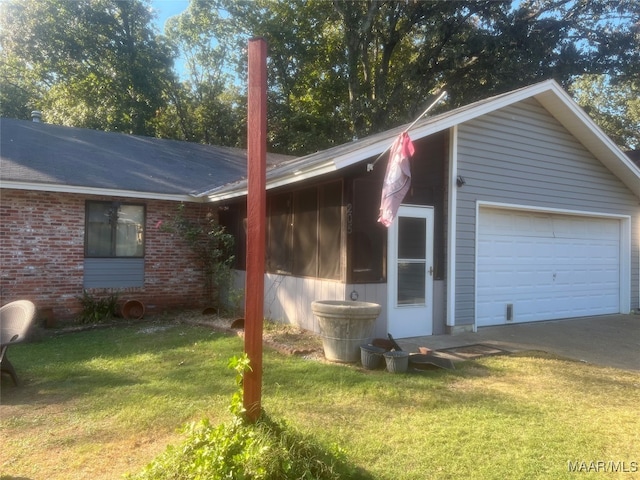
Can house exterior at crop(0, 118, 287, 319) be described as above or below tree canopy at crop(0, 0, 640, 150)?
below

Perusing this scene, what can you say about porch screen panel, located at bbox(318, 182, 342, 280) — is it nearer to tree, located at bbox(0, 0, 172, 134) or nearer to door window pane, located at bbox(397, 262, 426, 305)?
door window pane, located at bbox(397, 262, 426, 305)

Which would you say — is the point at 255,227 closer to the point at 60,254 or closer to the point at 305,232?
the point at 305,232

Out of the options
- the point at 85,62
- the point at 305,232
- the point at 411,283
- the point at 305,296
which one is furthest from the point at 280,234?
the point at 85,62

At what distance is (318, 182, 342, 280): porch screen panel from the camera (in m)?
7.64

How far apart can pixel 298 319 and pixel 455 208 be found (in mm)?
3375

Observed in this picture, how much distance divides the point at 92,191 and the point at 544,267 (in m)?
9.31

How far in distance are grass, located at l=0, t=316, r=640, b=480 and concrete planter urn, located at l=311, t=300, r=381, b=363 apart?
0.25 m

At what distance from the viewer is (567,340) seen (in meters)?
8.23

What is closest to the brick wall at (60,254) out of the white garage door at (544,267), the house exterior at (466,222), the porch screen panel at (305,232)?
the house exterior at (466,222)

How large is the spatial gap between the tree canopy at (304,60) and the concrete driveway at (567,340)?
41.5 feet

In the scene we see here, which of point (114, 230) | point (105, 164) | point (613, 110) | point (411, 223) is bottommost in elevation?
point (114, 230)

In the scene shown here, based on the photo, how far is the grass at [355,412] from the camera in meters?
3.58

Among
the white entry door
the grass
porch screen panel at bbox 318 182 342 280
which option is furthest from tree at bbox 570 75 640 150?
the grass

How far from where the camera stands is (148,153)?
13094 millimetres
